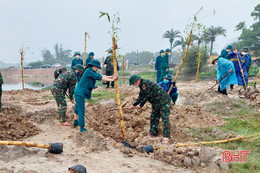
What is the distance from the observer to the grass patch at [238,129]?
9.88 feet

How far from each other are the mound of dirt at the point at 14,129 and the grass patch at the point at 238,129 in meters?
3.94

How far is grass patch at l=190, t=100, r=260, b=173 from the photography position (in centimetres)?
301

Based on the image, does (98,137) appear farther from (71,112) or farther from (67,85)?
(71,112)

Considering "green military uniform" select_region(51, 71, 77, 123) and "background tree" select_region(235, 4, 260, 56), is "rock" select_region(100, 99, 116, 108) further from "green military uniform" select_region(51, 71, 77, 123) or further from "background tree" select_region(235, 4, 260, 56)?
"background tree" select_region(235, 4, 260, 56)

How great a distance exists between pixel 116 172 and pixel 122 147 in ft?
2.95

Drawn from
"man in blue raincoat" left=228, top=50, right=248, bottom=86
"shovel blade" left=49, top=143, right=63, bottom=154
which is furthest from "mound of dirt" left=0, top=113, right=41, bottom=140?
"man in blue raincoat" left=228, top=50, right=248, bottom=86

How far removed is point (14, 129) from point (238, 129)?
215 inches

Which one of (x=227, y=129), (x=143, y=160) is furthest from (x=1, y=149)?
(x=227, y=129)

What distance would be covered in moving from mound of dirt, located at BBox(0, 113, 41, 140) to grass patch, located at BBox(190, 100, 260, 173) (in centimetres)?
394

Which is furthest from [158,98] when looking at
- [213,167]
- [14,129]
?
[14,129]

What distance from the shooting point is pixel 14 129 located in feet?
14.2

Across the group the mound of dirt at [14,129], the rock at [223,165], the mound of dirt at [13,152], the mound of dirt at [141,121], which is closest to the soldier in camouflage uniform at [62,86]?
the mound of dirt at [14,129]

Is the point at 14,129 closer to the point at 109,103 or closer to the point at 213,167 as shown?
the point at 109,103

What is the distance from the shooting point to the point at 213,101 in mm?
7273
